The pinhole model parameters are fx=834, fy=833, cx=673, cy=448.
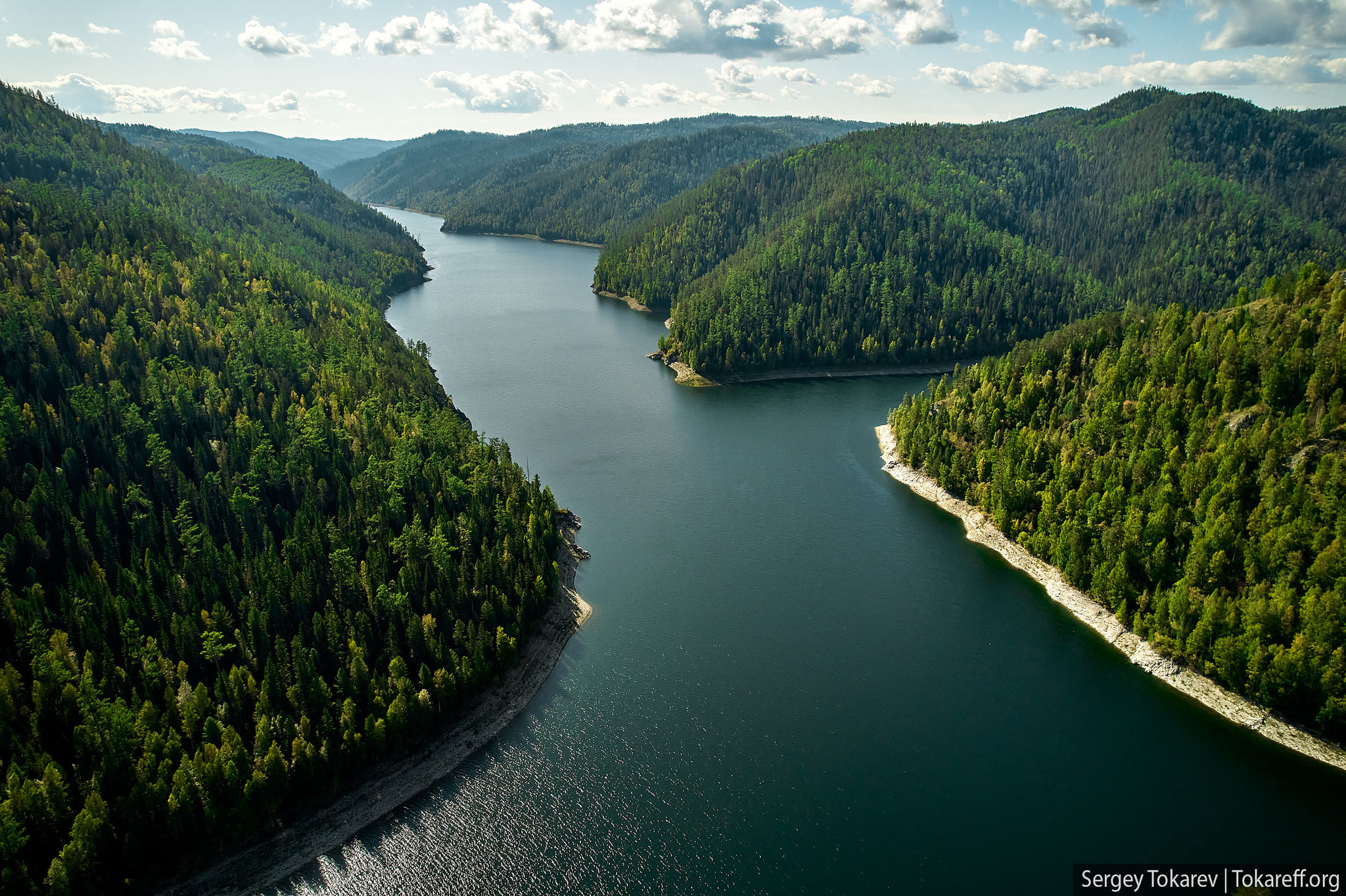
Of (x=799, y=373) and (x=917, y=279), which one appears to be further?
(x=917, y=279)

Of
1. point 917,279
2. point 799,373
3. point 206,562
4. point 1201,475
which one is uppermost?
point 917,279

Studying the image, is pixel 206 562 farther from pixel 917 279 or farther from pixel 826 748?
pixel 917 279

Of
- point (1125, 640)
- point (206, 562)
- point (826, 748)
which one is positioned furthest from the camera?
point (1125, 640)

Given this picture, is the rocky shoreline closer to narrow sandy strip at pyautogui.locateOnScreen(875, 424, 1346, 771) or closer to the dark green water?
narrow sandy strip at pyautogui.locateOnScreen(875, 424, 1346, 771)

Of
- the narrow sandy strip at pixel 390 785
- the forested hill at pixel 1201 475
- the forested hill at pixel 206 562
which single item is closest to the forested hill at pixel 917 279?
the forested hill at pixel 1201 475

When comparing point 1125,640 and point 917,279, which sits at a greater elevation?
point 917,279

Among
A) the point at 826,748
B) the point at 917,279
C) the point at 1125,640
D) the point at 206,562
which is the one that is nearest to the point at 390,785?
the point at 206,562

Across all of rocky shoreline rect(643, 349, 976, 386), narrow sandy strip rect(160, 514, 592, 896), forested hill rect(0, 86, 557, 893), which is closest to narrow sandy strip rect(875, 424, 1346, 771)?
narrow sandy strip rect(160, 514, 592, 896)

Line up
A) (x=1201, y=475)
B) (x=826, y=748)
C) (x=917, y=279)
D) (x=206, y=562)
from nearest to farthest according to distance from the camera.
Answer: (x=826, y=748), (x=206, y=562), (x=1201, y=475), (x=917, y=279)
